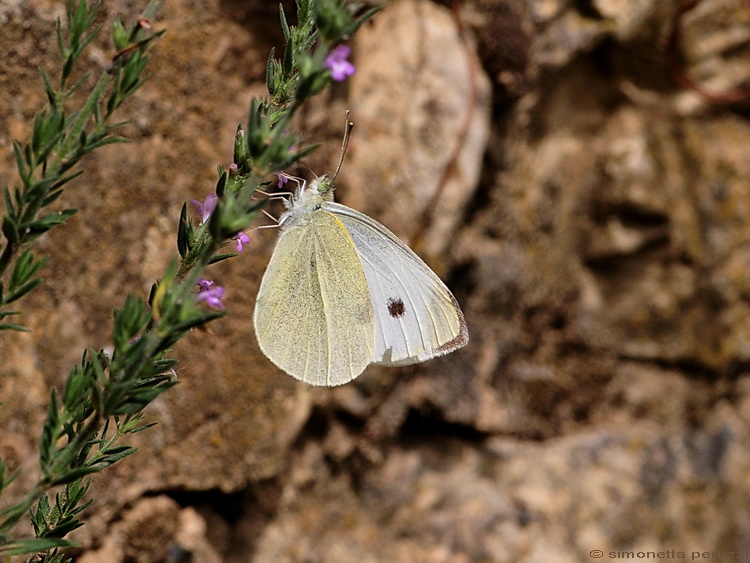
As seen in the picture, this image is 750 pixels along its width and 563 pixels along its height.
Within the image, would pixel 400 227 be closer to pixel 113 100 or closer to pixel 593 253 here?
pixel 593 253

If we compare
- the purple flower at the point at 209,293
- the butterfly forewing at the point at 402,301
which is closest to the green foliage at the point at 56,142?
the purple flower at the point at 209,293

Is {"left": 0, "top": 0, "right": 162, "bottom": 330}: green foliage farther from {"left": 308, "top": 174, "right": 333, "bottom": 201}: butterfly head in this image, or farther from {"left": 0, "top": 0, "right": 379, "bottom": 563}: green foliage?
{"left": 308, "top": 174, "right": 333, "bottom": 201}: butterfly head

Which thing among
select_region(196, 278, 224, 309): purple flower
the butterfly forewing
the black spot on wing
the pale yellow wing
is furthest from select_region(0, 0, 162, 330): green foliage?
the black spot on wing

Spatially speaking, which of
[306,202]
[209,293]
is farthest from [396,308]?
[209,293]

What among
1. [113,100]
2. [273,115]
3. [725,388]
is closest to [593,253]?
[725,388]

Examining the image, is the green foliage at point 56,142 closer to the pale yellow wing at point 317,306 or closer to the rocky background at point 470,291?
the pale yellow wing at point 317,306
